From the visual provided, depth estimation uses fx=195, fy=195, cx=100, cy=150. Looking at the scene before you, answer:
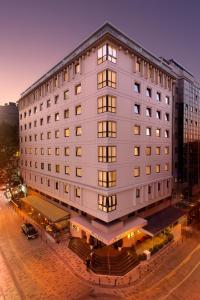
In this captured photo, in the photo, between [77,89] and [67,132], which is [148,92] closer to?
[77,89]

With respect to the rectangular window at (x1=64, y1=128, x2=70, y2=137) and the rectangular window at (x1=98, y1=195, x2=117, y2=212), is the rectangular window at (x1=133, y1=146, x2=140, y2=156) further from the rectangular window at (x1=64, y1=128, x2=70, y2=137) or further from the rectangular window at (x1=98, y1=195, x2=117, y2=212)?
the rectangular window at (x1=64, y1=128, x2=70, y2=137)

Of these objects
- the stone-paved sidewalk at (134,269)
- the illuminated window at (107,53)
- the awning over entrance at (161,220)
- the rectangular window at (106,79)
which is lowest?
the stone-paved sidewalk at (134,269)

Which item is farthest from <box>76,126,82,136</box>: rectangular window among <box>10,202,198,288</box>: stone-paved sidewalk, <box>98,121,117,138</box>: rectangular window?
<box>10,202,198,288</box>: stone-paved sidewalk

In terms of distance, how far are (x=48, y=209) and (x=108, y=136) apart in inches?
680

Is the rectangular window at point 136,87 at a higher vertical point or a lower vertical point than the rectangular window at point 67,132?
higher

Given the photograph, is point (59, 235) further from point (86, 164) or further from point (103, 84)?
point (103, 84)

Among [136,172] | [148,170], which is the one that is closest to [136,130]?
[136,172]

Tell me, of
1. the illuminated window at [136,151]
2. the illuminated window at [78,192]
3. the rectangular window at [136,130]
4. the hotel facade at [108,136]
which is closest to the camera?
the hotel facade at [108,136]

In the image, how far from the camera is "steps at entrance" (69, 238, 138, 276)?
69.3ft

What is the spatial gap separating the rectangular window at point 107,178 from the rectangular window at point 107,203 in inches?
58.7

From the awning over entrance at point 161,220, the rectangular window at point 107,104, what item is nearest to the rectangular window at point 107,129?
the rectangular window at point 107,104

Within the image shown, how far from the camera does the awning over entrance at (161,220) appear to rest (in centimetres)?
2548

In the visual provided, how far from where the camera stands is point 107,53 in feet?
72.3

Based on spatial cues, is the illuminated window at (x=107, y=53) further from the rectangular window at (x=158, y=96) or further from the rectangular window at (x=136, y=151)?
the rectangular window at (x=136, y=151)
